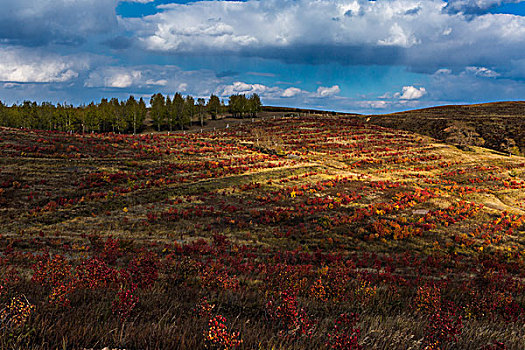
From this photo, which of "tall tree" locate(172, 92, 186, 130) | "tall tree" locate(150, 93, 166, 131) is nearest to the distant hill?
"tall tree" locate(172, 92, 186, 130)

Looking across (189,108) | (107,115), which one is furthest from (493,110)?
(107,115)

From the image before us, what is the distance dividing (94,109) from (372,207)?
303 ft

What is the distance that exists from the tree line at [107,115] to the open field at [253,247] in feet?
162

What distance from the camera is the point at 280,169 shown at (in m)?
37.8

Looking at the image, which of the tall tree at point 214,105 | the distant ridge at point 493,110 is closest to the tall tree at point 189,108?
the tall tree at point 214,105

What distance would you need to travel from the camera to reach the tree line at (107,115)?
8694cm

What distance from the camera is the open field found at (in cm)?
395

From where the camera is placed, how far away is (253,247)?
15.5m

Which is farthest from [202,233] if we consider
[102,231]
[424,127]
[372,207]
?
[424,127]

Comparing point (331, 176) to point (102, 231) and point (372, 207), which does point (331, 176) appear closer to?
point (372, 207)

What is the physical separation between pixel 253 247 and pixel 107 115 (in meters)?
89.9

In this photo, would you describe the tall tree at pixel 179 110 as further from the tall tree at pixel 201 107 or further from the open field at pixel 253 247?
the open field at pixel 253 247

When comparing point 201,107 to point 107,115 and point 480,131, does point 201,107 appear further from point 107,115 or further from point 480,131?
point 480,131

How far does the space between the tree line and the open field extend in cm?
4938
